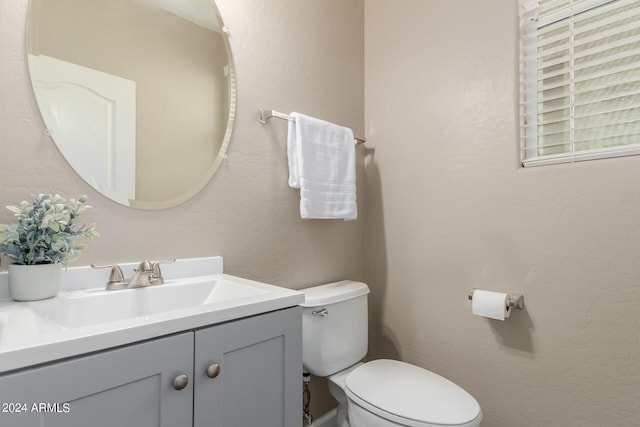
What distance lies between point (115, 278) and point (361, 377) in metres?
0.92

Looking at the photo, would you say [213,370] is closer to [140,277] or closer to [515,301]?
[140,277]

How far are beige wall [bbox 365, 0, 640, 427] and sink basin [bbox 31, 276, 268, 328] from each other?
96cm

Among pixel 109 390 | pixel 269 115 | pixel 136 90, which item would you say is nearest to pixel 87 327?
pixel 109 390

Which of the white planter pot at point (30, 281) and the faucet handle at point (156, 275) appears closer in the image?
the white planter pot at point (30, 281)

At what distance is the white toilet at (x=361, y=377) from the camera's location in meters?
1.06

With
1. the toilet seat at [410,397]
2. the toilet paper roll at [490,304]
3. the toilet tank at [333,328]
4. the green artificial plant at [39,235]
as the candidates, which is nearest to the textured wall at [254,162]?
the green artificial plant at [39,235]

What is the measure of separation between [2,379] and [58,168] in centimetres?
63

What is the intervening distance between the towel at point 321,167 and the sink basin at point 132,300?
0.47 m

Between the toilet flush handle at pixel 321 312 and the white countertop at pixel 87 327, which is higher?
the white countertop at pixel 87 327

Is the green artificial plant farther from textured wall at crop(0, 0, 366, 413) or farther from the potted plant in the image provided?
textured wall at crop(0, 0, 366, 413)

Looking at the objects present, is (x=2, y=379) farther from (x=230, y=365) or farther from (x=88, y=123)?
(x=88, y=123)

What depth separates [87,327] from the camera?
60cm

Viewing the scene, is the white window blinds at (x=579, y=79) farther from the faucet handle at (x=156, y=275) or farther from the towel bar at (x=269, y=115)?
the faucet handle at (x=156, y=275)

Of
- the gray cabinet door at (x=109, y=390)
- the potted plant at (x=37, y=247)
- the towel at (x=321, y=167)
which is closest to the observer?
the gray cabinet door at (x=109, y=390)
